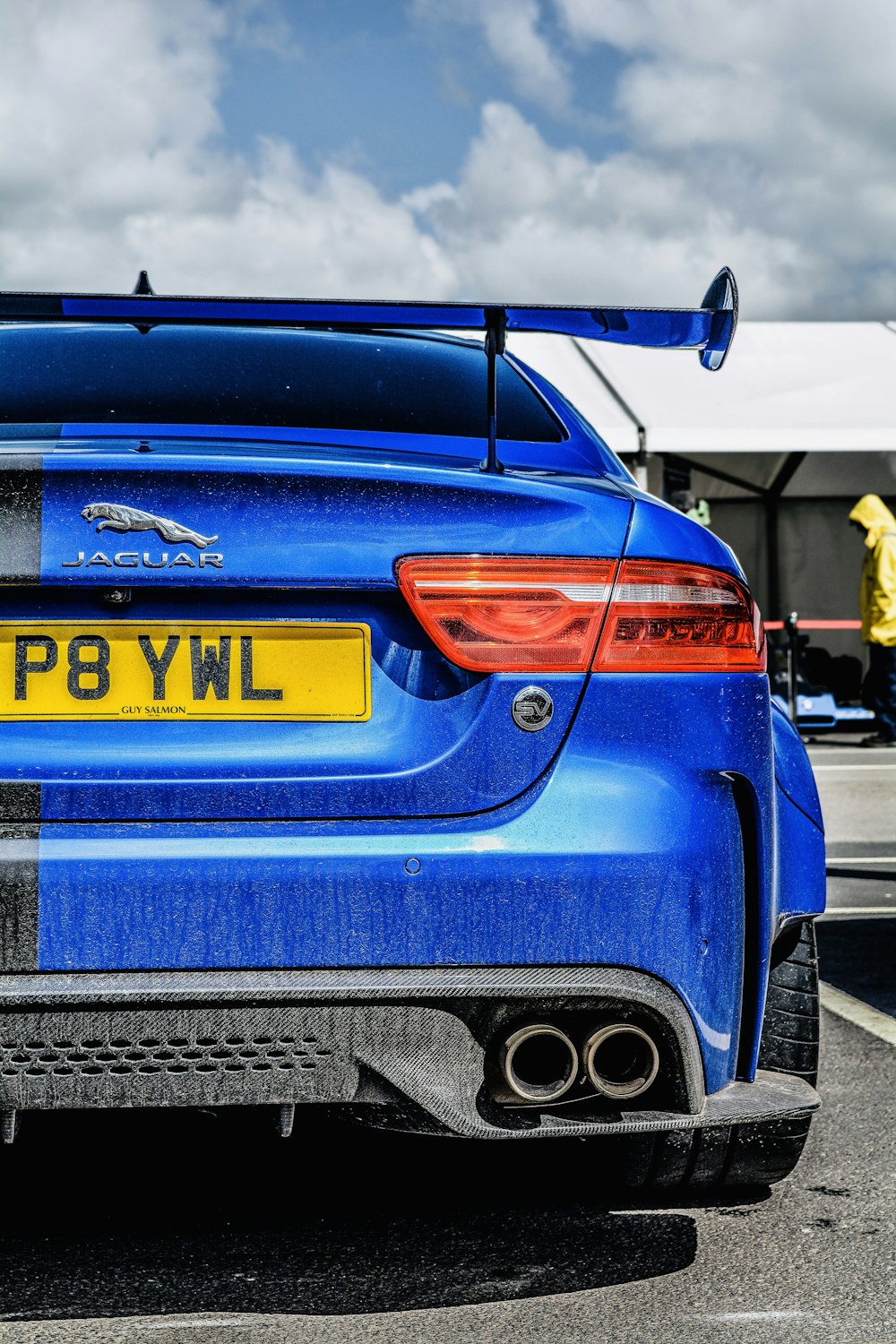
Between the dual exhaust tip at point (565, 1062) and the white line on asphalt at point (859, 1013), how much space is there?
1.97m

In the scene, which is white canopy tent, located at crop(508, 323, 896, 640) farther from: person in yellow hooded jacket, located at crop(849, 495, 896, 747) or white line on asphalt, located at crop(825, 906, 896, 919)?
white line on asphalt, located at crop(825, 906, 896, 919)

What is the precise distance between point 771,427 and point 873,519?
1.21 m

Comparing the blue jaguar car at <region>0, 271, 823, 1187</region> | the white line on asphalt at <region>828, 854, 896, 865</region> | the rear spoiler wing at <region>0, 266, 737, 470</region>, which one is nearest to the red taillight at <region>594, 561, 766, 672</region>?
the blue jaguar car at <region>0, 271, 823, 1187</region>

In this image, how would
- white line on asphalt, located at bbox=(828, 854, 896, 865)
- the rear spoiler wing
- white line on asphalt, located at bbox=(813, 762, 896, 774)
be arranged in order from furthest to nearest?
white line on asphalt, located at bbox=(813, 762, 896, 774) → white line on asphalt, located at bbox=(828, 854, 896, 865) → the rear spoiler wing

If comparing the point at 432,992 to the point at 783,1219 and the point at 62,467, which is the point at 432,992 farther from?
the point at 783,1219

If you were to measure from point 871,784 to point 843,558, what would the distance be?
804cm

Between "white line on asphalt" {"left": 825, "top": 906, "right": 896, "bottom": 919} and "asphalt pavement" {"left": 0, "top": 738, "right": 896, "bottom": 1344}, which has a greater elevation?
"white line on asphalt" {"left": 825, "top": 906, "right": 896, "bottom": 919}

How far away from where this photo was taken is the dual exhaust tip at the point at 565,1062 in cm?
220

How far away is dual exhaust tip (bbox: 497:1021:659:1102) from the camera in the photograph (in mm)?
2201

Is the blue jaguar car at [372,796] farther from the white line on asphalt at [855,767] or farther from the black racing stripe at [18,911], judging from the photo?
the white line on asphalt at [855,767]

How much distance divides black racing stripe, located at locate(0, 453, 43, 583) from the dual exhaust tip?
36.3 inches

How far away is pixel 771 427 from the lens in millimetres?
14164

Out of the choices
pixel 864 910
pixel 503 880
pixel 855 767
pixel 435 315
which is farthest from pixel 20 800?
pixel 855 767

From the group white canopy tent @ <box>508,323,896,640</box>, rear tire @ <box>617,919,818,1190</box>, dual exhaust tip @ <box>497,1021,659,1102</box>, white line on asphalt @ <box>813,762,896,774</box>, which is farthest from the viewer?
white canopy tent @ <box>508,323,896,640</box>
